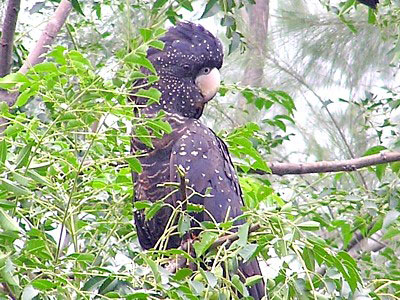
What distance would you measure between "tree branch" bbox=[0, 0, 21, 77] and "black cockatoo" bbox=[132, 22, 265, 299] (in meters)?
0.34

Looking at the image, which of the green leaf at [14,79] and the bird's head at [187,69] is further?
the bird's head at [187,69]

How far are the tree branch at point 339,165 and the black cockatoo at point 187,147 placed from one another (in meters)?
0.13

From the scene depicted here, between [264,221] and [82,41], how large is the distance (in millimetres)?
1945

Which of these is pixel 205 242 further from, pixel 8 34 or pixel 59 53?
pixel 8 34

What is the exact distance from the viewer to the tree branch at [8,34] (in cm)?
169

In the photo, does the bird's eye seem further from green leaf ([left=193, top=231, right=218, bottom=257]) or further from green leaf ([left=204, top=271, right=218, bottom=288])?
green leaf ([left=204, top=271, right=218, bottom=288])

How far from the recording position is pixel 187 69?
2.20 meters

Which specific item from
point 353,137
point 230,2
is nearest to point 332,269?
point 230,2

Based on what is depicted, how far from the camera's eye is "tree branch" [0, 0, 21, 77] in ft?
5.54

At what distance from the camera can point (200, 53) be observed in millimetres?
2188

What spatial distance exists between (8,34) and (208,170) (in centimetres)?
57

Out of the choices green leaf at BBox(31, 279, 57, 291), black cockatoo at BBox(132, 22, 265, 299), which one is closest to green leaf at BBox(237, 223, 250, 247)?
green leaf at BBox(31, 279, 57, 291)

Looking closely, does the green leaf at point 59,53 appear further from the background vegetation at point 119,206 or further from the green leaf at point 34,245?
the green leaf at point 34,245

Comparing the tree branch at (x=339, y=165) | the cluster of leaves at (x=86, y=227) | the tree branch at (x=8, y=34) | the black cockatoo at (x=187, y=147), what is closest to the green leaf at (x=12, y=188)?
the cluster of leaves at (x=86, y=227)
